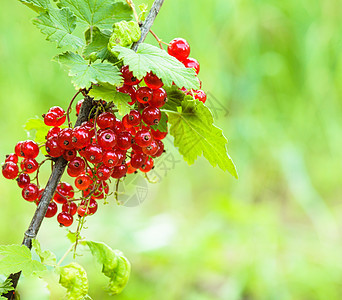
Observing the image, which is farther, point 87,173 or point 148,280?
point 148,280

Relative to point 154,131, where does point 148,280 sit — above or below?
below

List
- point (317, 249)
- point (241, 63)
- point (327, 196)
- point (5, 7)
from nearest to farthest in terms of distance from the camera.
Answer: point (317, 249), point (5, 7), point (241, 63), point (327, 196)

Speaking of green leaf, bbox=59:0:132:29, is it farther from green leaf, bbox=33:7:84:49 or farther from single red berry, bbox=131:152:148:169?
single red berry, bbox=131:152:148:169

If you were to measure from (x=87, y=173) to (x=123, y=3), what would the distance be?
0.18 meters

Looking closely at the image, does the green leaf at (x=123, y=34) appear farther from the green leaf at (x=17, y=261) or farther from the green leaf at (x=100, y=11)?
the green leaf at (x=17, y=261)

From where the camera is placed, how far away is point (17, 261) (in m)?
0.38

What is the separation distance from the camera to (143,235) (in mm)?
1754

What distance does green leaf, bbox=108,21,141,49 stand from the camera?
0.38 meters

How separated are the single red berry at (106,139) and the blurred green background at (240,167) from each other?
118 cm

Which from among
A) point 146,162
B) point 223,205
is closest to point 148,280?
point 223,205

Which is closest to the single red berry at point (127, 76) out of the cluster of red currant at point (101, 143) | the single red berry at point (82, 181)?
the cluster of red currant at point (101, 143)

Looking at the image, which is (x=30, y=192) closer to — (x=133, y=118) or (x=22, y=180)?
(x=22, y=180)

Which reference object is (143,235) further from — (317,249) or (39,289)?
(39,289)

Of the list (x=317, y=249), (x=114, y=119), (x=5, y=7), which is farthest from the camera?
(x=5, y=7)
